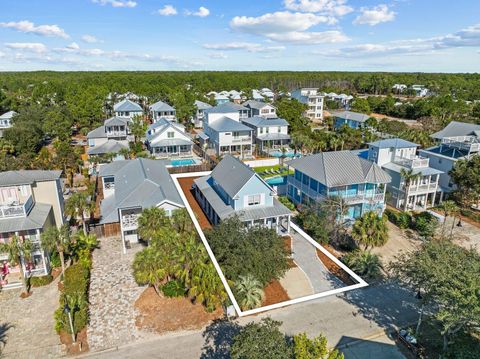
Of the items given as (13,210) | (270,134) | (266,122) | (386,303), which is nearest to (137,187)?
(13,210)

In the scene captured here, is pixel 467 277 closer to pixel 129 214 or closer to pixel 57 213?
pixel 129 214

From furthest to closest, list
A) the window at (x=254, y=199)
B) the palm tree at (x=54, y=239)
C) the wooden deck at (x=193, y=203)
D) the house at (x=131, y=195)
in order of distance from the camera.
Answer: the wooden deck at (x=193, y=203), the window at (x=254, y=199), the house at (x=131, y=195), the palm tree at (x=54, y=239)

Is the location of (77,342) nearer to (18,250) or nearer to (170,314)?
(170,314)

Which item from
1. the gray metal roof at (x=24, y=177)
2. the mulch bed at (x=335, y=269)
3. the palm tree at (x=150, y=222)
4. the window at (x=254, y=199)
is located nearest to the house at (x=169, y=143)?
the gray metal roof at (x=24, y=177)

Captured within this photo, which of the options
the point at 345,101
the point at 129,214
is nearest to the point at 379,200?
the point at 129,214

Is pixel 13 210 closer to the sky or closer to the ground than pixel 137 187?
closer to the sky

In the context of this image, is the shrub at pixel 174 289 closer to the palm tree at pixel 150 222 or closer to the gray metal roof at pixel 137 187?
the palm tree at pixel 150 222

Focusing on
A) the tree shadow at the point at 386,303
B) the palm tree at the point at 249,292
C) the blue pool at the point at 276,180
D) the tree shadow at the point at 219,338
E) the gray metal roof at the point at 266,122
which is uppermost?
the gray metal roof at the point at 266,122
